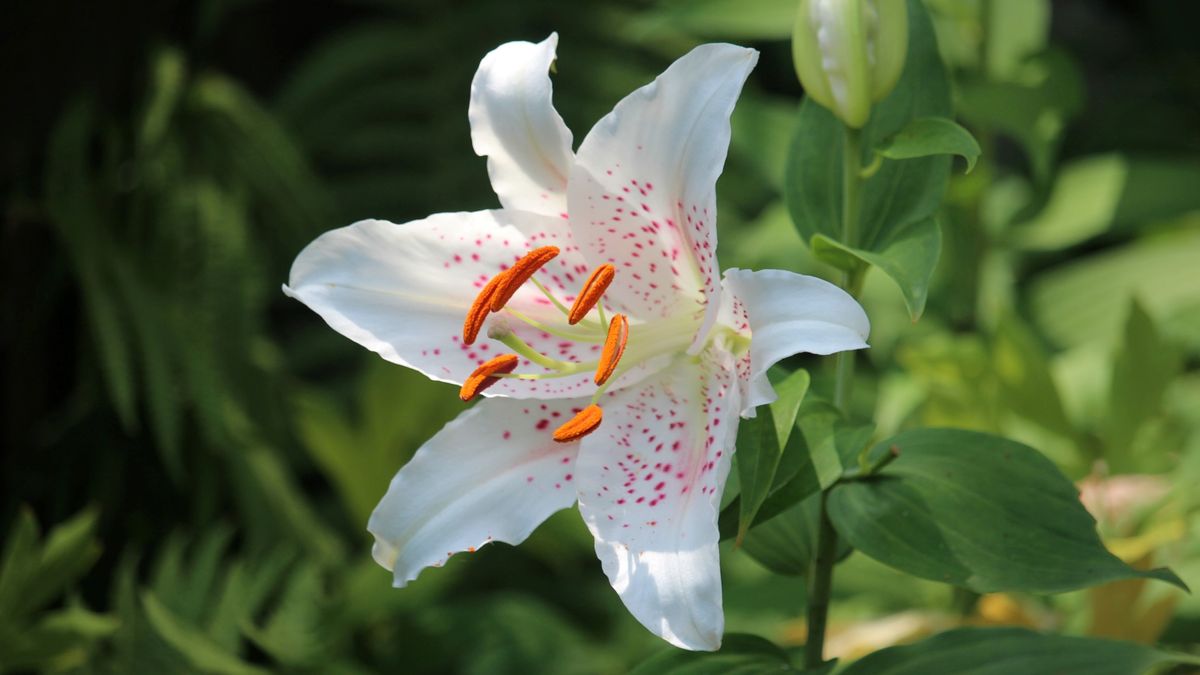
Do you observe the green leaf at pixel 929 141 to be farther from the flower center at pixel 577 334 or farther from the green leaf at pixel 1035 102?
the green leaf at pixel 1035 102

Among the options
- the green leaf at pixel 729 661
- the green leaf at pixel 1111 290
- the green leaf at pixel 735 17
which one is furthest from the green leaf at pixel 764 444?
the green leaf at pixel 1111 290

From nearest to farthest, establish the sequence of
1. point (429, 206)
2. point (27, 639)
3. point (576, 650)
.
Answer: point (27, 639) → point (576, 650) → point (429, 206)

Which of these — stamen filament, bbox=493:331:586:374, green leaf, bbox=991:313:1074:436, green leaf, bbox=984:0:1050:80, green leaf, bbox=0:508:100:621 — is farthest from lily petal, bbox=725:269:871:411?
green leaf, bbox=984:0:1050:80

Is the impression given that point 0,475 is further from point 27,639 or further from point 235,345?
point 27,639

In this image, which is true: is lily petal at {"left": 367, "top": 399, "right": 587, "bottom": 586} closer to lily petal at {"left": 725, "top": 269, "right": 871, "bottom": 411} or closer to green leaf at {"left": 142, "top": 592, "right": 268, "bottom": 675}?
lily petal at {"left": 725, "top": 269, "right": 871, "bottom": 411}

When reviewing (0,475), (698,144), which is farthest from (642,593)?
(0,475)

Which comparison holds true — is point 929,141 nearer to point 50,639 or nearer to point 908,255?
point 908,255
